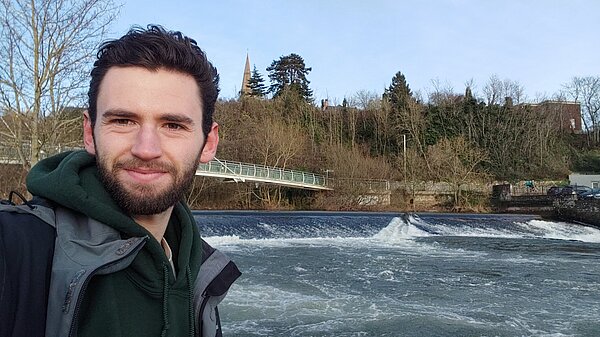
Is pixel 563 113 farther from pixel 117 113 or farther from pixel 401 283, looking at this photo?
pixel 117 113

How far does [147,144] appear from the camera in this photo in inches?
48.5

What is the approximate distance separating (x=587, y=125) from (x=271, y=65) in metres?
39.6

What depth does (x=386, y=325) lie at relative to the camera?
6.51m

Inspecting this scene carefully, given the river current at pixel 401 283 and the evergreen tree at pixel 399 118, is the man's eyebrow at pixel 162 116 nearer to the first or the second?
the river current at pixel 401 283

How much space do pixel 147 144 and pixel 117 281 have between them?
36cm

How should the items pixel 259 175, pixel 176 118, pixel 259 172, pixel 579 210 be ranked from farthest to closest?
pixel 259 172 → pixel 259 175 → pixel 579 210 → pixel 176 118

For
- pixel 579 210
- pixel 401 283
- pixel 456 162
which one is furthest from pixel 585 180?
pixel 401 283

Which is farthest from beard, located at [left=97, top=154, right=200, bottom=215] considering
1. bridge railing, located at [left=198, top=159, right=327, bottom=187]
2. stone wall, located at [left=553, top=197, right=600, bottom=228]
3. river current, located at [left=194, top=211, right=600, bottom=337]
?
stone wall, located at [left=553, top=197, right=600, bottom=228]

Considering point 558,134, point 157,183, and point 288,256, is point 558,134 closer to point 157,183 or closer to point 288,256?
point 288,256

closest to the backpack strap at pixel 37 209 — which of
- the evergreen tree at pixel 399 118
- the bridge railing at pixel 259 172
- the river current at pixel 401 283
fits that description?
the river current at pixel 401 283

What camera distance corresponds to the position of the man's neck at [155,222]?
129 centimetres

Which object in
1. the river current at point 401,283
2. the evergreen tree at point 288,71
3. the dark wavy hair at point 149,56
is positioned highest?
the evergreen tree at point 288,71

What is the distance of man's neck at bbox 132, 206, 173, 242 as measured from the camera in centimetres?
129

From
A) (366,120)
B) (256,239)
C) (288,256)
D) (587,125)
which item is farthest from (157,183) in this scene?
(587,125)
